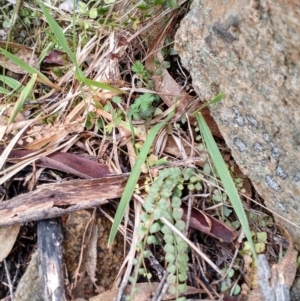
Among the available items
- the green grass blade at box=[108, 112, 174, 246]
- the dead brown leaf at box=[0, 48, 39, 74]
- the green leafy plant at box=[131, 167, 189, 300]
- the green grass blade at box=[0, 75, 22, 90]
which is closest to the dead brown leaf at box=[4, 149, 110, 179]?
the green grass blade at box=[108, 112, 174, 246]

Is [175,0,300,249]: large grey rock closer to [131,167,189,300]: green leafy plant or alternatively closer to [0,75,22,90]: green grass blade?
[131,167,189,300]: green leafy plant

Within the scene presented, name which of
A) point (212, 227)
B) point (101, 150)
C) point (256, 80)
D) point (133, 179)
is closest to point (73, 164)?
point (101, 150)

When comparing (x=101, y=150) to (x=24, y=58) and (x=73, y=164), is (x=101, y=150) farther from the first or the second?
(x=24, y=58)

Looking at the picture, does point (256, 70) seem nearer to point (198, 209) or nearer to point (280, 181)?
point (280, 181)

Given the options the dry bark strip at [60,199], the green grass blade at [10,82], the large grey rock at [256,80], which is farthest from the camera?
the green grass blade at [10,82]

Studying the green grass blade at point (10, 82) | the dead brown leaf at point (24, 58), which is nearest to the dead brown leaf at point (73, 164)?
the green grass blade at point (10, 82)

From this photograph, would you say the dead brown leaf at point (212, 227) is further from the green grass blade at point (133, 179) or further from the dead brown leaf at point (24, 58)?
the dead brown leaf at point (24, 58)
